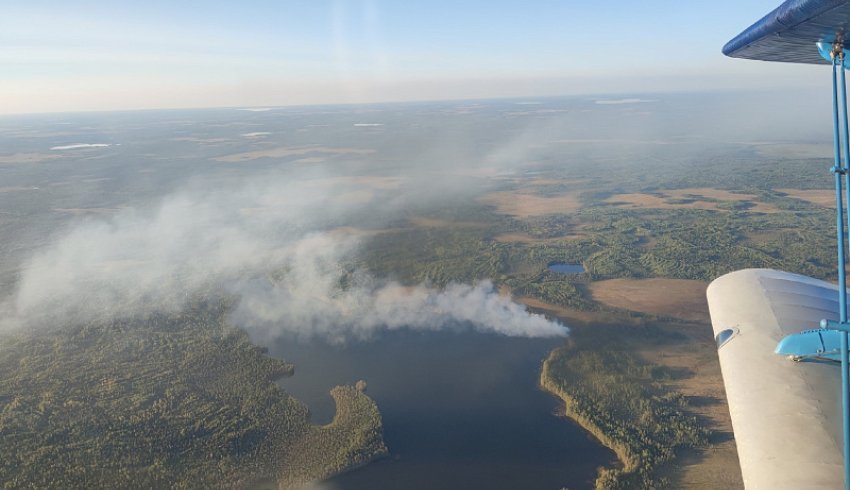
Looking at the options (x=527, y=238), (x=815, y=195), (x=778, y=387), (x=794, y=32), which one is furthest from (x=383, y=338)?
(x=815, y=195)

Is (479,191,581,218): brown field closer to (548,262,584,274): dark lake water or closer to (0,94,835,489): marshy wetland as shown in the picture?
(0,94,835,489): marshy wetland

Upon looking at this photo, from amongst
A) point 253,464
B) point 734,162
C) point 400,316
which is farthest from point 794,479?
point 734,162

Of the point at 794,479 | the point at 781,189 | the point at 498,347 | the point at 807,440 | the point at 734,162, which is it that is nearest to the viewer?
the point at 794,479

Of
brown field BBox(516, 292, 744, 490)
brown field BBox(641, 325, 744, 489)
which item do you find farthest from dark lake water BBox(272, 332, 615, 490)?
brown field BBox(516, 292, 744, 490)

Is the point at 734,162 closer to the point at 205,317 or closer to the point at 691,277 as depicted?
the point at 691,277

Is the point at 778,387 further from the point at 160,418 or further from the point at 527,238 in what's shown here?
the point at 527,238

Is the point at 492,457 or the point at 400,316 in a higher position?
the point at 400,316
